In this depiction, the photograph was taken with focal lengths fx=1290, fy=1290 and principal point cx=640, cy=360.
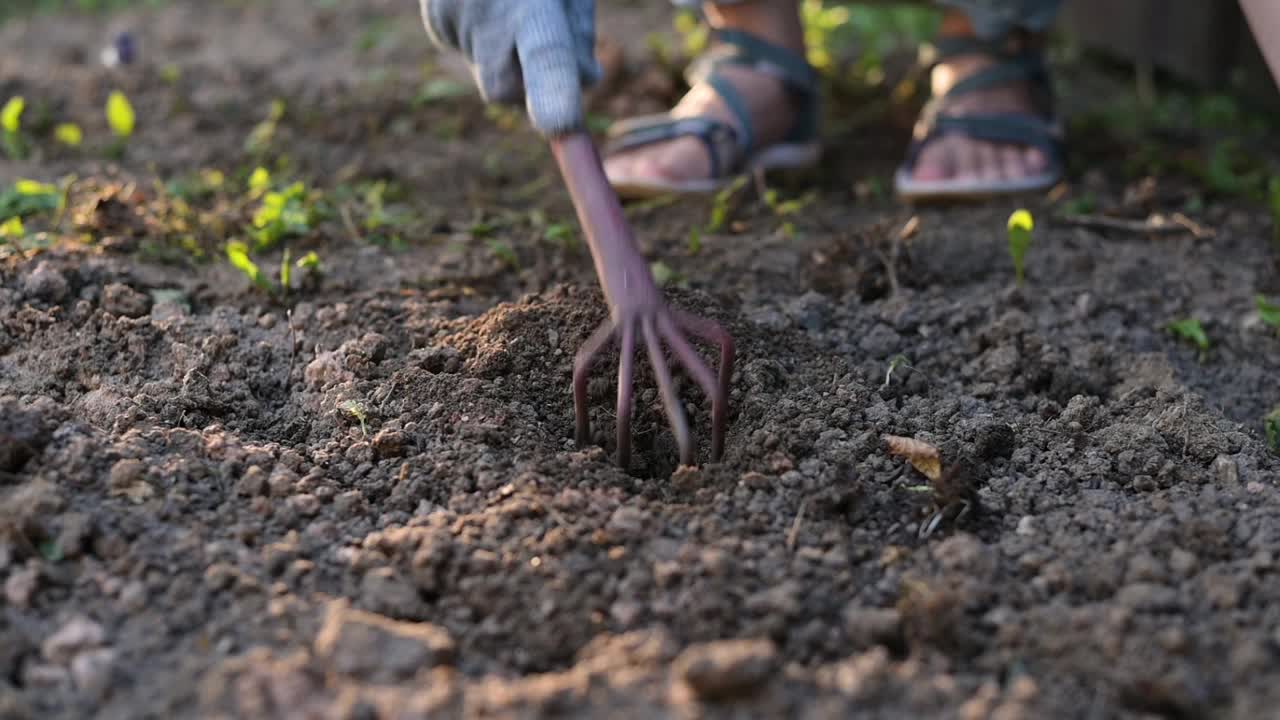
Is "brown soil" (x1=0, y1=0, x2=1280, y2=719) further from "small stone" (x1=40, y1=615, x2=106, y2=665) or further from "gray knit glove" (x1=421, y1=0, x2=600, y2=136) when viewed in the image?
"gray knit glove" (x1=421, y1=0, x2=600, y2=136)

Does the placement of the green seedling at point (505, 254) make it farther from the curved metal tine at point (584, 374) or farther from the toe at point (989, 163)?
the toe at point (989, 163)

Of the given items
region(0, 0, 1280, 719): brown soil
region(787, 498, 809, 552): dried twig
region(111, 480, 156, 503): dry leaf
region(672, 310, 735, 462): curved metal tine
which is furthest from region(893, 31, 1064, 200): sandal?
region(111, 480, 156, 503): dry leaf

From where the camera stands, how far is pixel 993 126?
296 cm

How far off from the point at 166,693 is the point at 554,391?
2.56 ft

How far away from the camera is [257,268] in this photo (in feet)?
7.65

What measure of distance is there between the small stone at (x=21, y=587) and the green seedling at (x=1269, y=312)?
199 centimetres

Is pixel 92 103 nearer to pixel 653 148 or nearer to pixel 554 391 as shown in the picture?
pixel 653 148

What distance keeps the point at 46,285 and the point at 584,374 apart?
3.52 feet

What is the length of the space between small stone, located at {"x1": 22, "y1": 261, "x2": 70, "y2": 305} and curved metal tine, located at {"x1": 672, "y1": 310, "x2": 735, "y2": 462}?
45.3 inches

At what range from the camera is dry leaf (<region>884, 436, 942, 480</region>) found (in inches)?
69.8

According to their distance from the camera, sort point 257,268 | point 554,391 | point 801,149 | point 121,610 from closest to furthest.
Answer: point 121,610, point 554,391, point 257,268, point 801,149

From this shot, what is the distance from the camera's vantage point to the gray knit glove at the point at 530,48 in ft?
5.98

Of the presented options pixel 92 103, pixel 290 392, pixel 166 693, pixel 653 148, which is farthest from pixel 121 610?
pixel 92 103

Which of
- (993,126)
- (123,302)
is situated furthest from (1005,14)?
(123,302)
